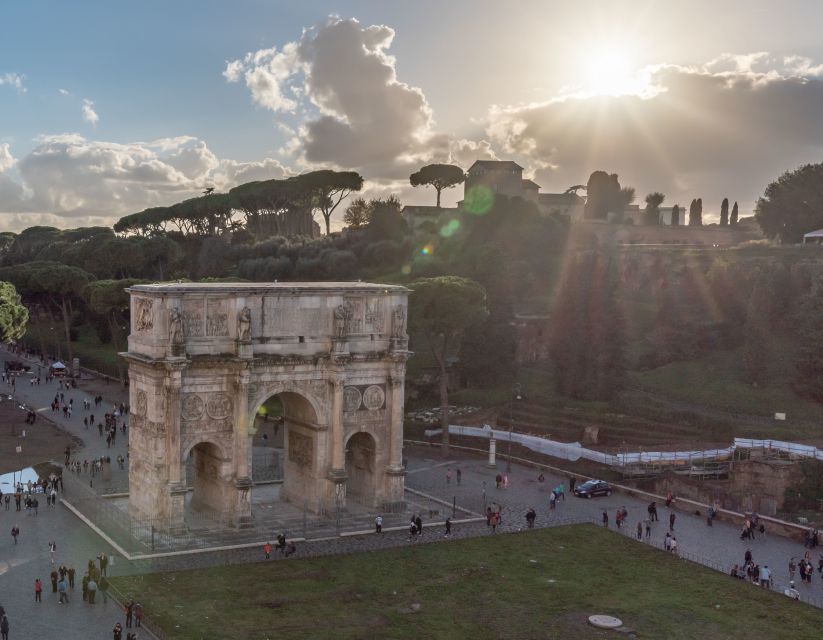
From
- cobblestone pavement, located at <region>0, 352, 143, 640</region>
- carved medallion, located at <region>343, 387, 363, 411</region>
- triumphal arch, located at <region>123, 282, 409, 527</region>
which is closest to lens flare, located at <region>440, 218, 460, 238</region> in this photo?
cobblestone pavement, located at <region>0, 352, 143, 640</region>

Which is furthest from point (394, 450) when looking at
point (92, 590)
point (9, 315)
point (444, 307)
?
point (9, 315)

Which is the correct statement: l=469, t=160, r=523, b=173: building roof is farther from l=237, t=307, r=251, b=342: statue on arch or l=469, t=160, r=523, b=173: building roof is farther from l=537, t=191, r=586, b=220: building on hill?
l=237, t=307, r=251, b=342: statue on arch

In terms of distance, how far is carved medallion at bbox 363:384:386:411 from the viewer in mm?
39219

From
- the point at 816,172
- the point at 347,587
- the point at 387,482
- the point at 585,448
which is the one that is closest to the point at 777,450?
the point at 585,448

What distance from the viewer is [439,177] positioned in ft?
367

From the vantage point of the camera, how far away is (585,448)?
164 feet

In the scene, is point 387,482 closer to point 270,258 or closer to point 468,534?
point 468,534

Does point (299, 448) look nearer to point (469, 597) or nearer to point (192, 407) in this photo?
point (192, 407)

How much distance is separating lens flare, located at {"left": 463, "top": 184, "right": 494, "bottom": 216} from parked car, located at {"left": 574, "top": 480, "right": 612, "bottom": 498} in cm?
5223

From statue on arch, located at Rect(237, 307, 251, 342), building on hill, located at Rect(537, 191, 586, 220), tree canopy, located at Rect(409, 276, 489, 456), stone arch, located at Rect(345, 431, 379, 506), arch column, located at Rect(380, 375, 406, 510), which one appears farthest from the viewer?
building on hill, located at Rect(537, 191, 586, 220)

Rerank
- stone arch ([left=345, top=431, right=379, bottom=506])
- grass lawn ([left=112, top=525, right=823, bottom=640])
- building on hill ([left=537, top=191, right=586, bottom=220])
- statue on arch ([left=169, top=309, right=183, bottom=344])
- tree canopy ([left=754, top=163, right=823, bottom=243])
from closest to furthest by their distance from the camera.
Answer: grass lawn ([left=112, top=525, right=823, bottom=640]) < statue on arch ([left=169, top=309, right=183, bottom=344]) < stone arch ([left=345, top=431, right=379, bottom=506]) < tree canopy ([left=754, top=163, right=823, bottom=243]) < building on hill ([left=537, top=191, right=586, bottom=220])

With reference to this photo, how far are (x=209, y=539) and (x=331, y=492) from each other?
17.9ft

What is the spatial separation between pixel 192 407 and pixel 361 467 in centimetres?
849

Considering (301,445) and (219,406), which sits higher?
(219,406)
